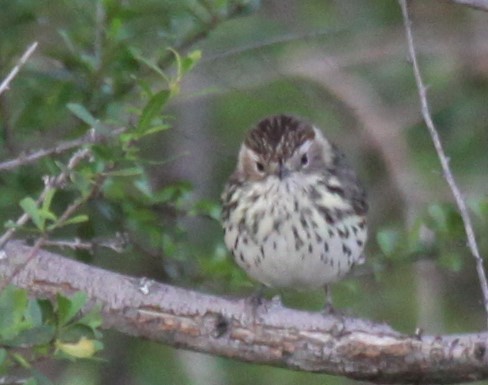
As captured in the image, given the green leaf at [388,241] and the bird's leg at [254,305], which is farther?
the green leaf at [388,241]

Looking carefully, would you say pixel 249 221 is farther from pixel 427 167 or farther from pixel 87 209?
pixel 427 167

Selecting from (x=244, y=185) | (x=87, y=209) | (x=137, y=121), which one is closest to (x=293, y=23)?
(x=244, y=185)

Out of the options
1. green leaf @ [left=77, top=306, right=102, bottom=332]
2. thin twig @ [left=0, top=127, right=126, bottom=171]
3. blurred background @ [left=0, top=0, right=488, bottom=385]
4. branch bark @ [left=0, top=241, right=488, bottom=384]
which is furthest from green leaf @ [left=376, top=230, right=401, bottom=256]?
green leaf @ [left=77, top=306, right=102, bottom=332]

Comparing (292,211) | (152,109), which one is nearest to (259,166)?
(292,211)

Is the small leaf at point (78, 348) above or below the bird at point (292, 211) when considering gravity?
below

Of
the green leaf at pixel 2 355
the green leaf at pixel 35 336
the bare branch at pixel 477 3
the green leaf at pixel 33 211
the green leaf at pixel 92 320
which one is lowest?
the green leaf at pixel 2 355

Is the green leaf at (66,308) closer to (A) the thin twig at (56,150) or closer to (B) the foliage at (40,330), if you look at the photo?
(B) the foliage at (40,330)

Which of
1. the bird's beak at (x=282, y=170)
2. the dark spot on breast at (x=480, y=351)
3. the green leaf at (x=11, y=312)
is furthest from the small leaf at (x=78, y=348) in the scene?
the bird's beak at (x=282, y=170)

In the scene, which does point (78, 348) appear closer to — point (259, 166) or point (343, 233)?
point (343, 233)
